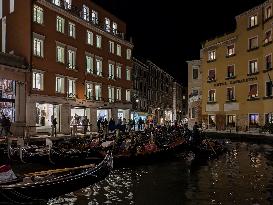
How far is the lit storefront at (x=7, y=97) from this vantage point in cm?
3216

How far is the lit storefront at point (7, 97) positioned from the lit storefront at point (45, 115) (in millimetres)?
3015

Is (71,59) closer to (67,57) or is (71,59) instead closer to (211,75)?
(67,57)

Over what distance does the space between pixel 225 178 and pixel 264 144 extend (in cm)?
1810

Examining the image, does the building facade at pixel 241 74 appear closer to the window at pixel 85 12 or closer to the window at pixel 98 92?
the window at pixel 98 92

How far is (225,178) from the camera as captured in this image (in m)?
18.8

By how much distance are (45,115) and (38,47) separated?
612cm

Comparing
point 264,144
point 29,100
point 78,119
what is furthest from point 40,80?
point 264,144

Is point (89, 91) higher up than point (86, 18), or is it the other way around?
point (86, 18)

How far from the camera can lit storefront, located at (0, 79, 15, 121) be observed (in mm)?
32156

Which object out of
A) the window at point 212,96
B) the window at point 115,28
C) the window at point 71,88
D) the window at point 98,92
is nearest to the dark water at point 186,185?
the window at point 71,88

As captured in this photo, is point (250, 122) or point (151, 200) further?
point (250, 122)

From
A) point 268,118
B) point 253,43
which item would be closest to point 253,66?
point 253,43

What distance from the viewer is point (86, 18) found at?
4375 cm

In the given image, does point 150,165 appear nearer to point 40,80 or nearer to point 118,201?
point 118,201
